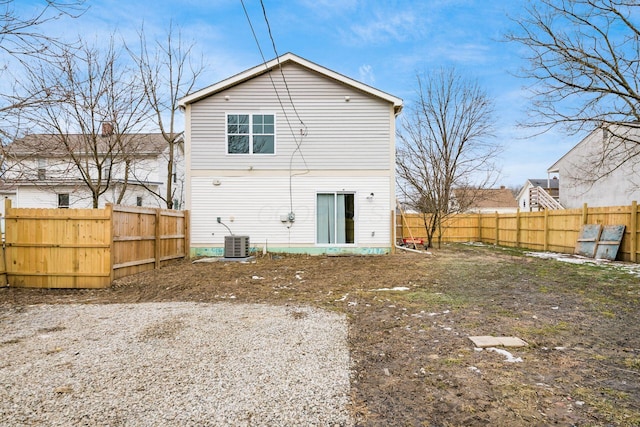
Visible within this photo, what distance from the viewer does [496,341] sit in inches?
149

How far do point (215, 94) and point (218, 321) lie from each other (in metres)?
8.80

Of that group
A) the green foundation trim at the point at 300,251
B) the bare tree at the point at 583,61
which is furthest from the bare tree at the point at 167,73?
the bare tree at the point at 583,61

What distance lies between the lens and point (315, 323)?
457 cm

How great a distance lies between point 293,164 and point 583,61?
758 centimetres

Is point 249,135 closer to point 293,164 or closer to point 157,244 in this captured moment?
point 293,164

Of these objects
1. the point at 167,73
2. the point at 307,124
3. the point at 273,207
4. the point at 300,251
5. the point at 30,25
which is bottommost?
the point at 300,251

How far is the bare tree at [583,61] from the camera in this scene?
8.00m

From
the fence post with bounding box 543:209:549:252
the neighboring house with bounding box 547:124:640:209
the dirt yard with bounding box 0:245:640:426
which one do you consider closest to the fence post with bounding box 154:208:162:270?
the dirt yard with bounding box 0:245:640:426

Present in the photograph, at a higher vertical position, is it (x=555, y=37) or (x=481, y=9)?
(x=481, y=9)

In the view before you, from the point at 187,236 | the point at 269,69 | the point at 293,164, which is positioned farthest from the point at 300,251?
the point at 269,69

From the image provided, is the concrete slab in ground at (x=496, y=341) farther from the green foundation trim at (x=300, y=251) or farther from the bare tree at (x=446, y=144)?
the bare tree at (x=446, y=144)

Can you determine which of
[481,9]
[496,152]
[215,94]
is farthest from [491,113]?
[215,94]

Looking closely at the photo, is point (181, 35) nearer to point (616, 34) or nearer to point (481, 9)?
point (481, 9)

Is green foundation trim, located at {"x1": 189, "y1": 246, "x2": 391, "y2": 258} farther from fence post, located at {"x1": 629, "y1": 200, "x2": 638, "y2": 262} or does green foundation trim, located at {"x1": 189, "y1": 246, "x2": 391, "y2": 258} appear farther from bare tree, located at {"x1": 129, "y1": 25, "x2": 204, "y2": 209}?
fence post, located at {"x1": 629, "y1": 200, "x2": 638, "y2": 262}
